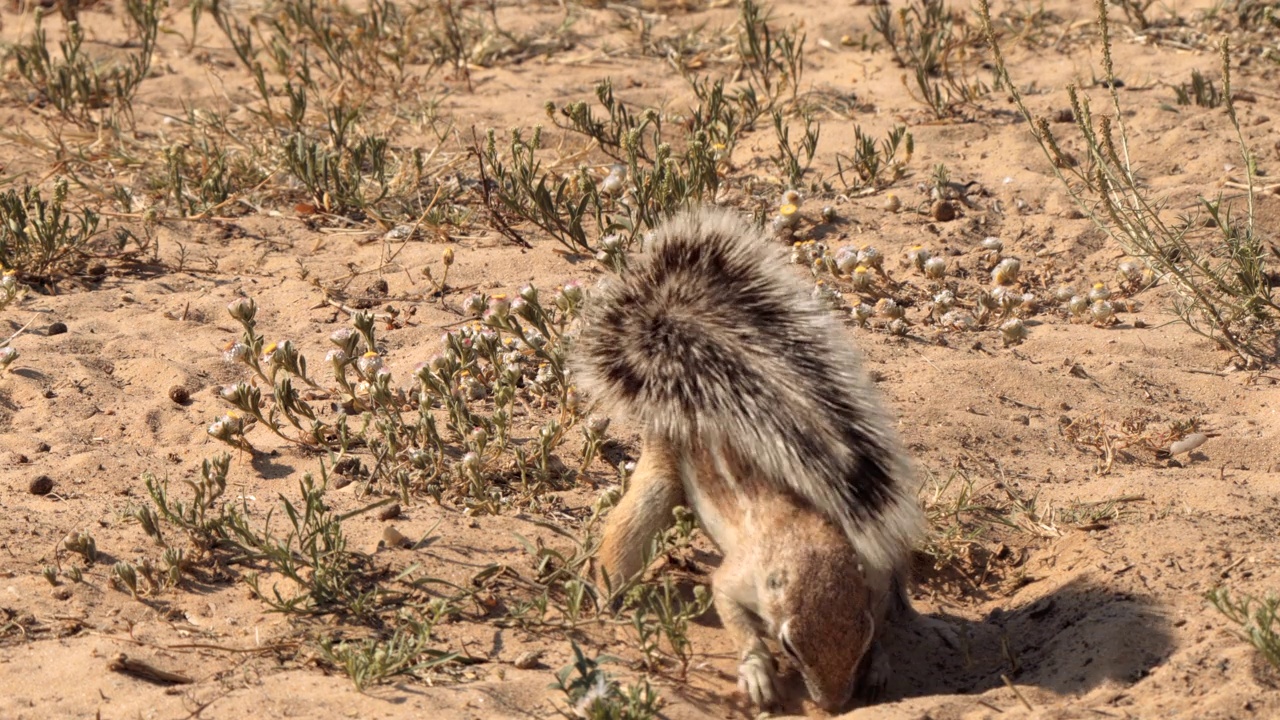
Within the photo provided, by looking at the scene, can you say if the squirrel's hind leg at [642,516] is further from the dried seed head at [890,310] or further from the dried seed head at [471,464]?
the dried seed head at [890,310]

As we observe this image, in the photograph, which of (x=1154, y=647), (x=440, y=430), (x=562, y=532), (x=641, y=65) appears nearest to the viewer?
(x=1154, y=647)

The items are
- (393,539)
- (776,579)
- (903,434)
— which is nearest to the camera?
(776,579)

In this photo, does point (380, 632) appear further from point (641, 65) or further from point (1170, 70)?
point (1170, 70)

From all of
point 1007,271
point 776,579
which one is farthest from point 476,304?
point 1007,271

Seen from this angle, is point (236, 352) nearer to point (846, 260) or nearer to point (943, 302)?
point (846, 260)

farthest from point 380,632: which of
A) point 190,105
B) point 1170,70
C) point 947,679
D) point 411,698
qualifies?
point 1170,70

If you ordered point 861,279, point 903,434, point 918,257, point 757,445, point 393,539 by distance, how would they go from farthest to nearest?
point 918,257 → point 861,279 → point 903,434 → point 393,539 → point 757,445

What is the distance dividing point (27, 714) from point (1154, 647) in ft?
10.2

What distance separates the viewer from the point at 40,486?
15.8 ft

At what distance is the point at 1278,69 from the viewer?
7.91 metres

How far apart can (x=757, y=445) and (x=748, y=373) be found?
238 mm

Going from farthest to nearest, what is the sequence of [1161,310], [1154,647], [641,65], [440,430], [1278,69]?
[641,65] < [1278,69] < [1161,310] < [440,430] < [1154,647]

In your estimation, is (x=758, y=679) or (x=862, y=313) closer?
(x=758, y=679)

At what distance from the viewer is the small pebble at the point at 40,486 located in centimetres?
482
